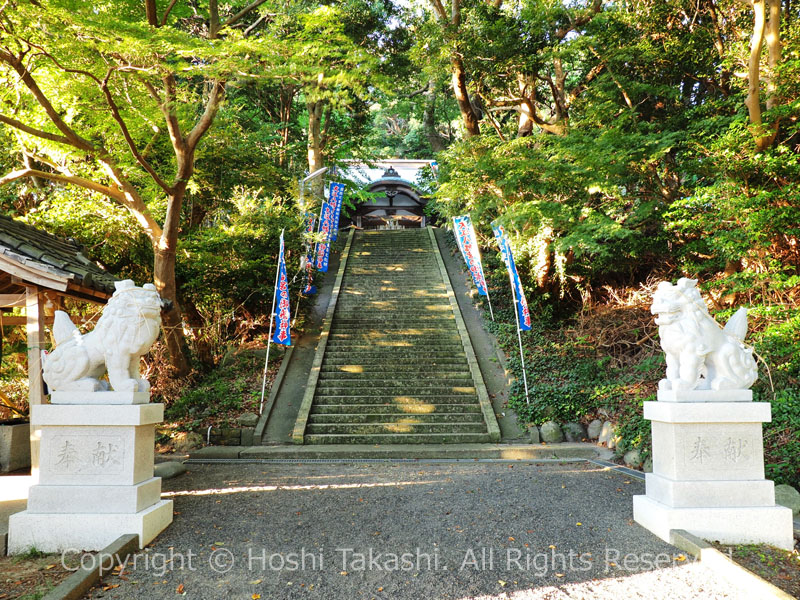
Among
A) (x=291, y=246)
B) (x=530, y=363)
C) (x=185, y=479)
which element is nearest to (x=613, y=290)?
(x=530, y=363)

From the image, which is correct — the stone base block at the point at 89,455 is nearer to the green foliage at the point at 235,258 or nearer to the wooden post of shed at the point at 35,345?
the wooden post of shed at the point at 35,345

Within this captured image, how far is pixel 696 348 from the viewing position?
422 centimetres

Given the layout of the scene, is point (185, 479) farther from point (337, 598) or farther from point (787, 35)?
→ point (787, 35)

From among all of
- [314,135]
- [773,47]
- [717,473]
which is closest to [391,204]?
[314,135]

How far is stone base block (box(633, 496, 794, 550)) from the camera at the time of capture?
160 inches

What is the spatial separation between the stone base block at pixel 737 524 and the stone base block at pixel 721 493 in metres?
0.05

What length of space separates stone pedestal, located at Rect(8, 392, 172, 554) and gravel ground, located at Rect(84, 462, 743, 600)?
41 cm

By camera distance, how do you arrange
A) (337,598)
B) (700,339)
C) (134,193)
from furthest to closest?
A: (134,193) < (700,339) < (337,598)

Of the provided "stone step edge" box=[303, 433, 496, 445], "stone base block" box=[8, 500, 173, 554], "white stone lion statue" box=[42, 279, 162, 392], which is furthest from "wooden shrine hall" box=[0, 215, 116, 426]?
"stone step edge" box=[303, 433, 496, 445]

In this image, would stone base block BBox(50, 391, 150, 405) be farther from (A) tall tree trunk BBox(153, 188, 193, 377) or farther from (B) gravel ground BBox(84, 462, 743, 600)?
(A) tall tree trunk BBox(153, 188, 193, 377)

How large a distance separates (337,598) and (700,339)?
3468 millimetres

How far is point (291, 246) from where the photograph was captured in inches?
508

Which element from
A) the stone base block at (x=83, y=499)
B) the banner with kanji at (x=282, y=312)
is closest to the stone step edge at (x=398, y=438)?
the banner with kanji at (x=282, y=312)

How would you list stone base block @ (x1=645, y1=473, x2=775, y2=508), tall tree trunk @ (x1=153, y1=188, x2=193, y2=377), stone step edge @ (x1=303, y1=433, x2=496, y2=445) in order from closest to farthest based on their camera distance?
stone base block @ (x1=645, y1=473, x2=775, y2=508) → stone step edge @ (x1=303, y1=433, x2=496, y2=445) → tall tree trunk @ (x1=153, y1=188, x2=193, y2=377)
